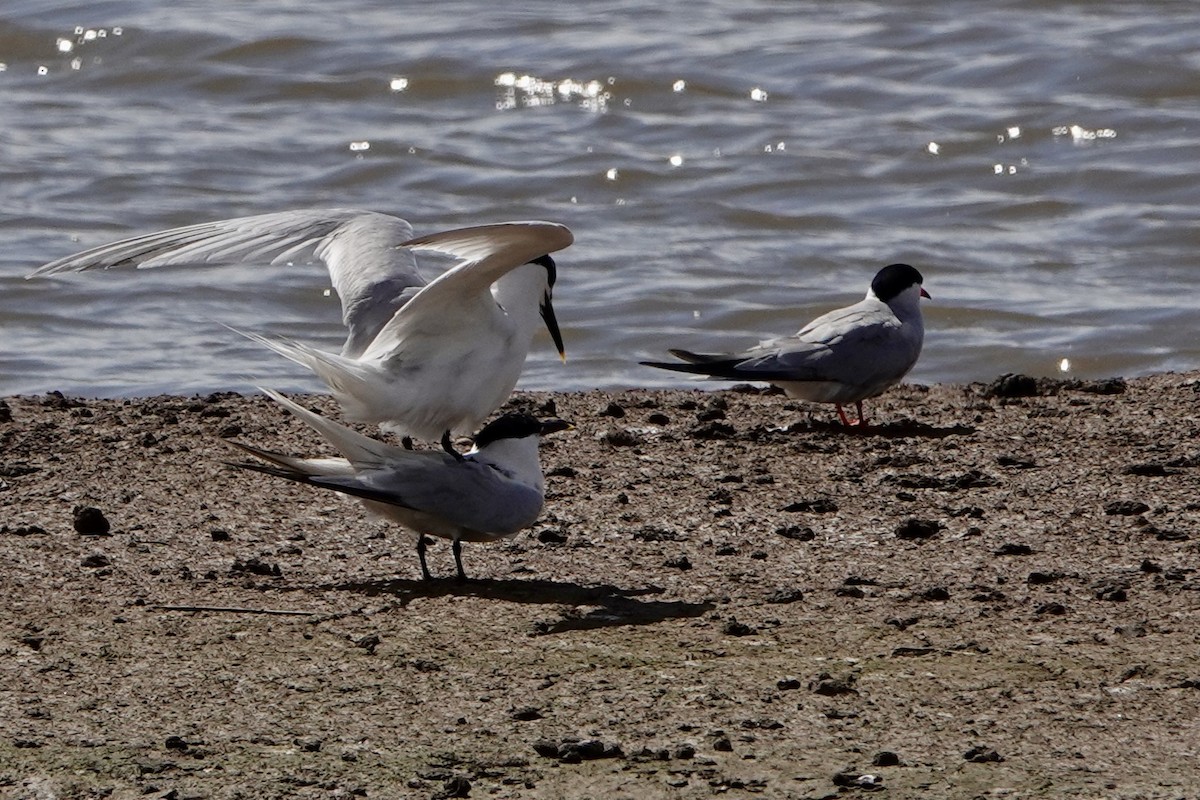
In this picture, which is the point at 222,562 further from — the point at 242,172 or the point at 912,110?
the point at 912,110

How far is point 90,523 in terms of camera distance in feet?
19.9

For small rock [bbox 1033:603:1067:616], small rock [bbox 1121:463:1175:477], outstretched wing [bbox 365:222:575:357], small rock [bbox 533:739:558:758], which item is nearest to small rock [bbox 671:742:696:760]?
small rock [bbox 533:739:558:758]

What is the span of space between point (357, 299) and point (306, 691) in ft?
7.81

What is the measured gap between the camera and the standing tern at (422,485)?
5473mm

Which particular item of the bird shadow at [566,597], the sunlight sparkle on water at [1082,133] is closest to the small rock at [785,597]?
the bird shadow at [566,597]

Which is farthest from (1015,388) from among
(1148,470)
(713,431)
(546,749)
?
(546,749)

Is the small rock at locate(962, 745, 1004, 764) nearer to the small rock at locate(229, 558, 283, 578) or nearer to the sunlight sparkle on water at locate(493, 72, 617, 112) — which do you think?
the small rock at locate(229, 558, 283, 578)

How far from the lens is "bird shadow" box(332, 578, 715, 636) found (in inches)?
203

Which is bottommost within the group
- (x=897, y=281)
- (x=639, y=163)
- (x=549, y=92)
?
(x=897, y=281)

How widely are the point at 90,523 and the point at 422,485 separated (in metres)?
1.28

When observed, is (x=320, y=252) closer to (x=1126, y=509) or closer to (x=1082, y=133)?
(x=1126, y=509)

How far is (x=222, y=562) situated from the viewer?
19.2 feet

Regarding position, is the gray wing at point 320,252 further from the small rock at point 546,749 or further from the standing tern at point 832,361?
the small rock at point 546,749

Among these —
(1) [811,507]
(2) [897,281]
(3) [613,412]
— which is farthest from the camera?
(2) [897,281]
